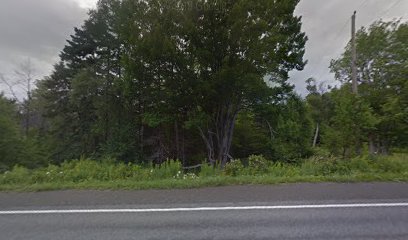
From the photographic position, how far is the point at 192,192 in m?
5.59

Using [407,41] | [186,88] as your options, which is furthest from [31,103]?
[407,41]

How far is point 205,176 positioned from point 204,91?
1097 centimetres

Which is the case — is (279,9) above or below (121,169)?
above

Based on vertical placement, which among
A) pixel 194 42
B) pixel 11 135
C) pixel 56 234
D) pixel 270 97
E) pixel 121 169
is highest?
pixel 194 42

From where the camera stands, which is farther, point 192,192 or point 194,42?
point 194,42

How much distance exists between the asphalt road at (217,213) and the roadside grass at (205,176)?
36 cm

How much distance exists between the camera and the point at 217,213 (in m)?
4.39

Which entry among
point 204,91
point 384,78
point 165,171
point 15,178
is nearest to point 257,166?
point 165,171

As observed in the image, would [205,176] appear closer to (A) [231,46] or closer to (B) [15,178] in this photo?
(B) [15,178]

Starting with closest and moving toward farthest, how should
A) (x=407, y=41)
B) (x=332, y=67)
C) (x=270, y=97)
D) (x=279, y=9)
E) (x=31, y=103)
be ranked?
(x=407, y=41), (x=279, y=9), (x=270, y=97), (x=332, y=67), (x=31, y=103)

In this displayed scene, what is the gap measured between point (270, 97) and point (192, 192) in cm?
1657

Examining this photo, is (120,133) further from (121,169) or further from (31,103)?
(31,103)

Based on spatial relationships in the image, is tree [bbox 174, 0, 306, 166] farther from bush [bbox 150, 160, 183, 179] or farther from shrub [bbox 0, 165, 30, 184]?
shrub [bbox 0, 165, 30, 184]

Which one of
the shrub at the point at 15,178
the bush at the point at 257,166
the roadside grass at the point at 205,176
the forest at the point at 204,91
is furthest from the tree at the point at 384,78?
the shrub at the point at 15,178
